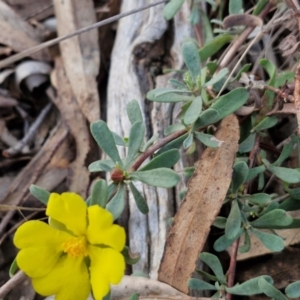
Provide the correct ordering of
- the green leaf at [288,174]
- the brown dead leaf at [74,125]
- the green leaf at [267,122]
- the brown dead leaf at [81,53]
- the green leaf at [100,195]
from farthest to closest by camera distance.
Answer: the brown dead leaf at [81,53], the brown dead leaf at [74,125], the green leaf at [267,122], the green leaf at [288,174], the green leaf at [100,195]

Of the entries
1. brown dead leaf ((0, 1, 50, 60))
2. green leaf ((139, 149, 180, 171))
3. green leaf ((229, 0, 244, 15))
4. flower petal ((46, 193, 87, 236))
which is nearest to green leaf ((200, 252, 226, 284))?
green leaf ((139, 149, 180, 171))

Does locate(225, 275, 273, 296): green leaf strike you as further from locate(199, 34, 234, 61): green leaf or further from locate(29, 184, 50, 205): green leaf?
locate(199, 34, 234, 61): green leaf

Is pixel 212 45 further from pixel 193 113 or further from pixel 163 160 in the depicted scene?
pixel 163 160

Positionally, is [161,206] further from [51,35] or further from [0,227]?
[51,35]

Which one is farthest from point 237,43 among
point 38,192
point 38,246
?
point 38,246

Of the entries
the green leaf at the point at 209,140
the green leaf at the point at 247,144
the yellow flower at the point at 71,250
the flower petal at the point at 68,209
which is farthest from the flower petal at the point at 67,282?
the green leaf at the point at 247,144

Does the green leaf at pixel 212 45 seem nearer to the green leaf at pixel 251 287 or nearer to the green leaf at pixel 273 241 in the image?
the green leaf at pixel 273 241
